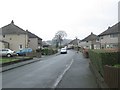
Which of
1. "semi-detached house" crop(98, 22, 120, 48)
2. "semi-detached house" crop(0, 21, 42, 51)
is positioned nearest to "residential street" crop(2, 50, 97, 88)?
"semi-detached house" crop(98, 22, 120, 48)

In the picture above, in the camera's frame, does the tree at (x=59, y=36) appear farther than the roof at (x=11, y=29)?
Yes

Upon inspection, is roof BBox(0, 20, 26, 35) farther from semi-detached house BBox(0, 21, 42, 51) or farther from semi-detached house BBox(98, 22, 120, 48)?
semi-detached house BBox(98, 22, 120, 48)

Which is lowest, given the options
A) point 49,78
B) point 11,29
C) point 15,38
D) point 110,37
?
point 49,78

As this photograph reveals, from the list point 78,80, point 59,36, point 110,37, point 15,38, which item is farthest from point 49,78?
point 59,36

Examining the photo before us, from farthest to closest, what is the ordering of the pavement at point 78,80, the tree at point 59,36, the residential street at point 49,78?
the tree at point 59,36
the residential street at point 49,78
the pavement at point 78,80

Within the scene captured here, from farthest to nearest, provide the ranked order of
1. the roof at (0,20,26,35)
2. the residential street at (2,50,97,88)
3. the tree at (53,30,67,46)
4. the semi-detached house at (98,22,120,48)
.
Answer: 1. the tree at (53,30,67,46)
2. the roof at (0,20,26,35)
3. the semi-detached house at (98,22,120,48)
4. the residential street at (2,50,97,88)

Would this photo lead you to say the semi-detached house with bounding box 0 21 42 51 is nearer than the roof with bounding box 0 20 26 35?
Yes

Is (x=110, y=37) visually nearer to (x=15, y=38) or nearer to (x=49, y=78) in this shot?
(x=15, y=38)

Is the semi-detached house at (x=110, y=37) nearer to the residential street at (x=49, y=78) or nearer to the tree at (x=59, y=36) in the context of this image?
the residential street at (x=49, y=78)

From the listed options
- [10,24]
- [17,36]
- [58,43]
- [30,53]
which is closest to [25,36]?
[17,36]

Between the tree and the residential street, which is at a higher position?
the tree

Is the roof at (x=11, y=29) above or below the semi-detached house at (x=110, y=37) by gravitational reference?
above

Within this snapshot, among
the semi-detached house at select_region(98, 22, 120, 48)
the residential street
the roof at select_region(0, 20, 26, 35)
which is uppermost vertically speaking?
the roof at select_region(0, 20, 26, 35)

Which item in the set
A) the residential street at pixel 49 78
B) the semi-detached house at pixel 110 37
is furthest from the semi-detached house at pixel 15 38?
the residential street at pixel 49 78
